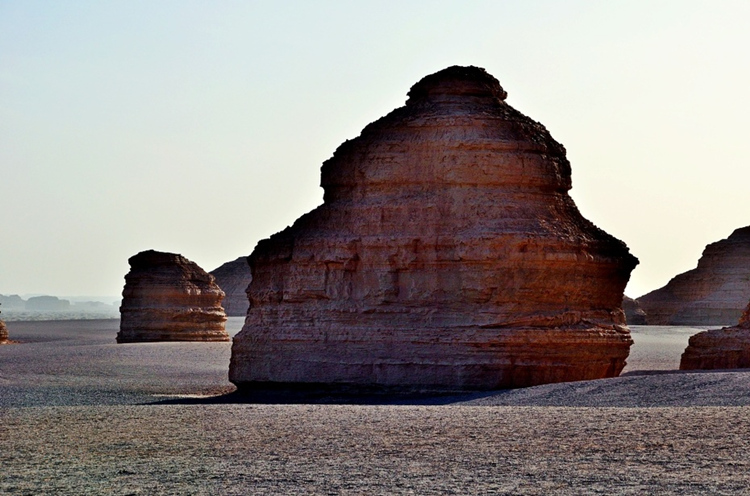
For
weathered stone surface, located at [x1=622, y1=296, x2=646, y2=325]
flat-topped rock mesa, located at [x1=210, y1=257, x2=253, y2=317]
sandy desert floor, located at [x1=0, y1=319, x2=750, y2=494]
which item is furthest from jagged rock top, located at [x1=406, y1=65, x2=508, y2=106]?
flat-topped rock mesa, located at [x1=210, y1=257, x2=253, y2=317]

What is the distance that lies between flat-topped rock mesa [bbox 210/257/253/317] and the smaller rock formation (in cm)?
A: 6651

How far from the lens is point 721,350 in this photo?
2642 centimetres

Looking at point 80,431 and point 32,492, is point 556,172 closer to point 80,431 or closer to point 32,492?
point 80,431

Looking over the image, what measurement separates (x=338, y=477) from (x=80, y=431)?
495 centimetres

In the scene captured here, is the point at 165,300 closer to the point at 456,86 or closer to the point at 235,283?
the point at 456,86

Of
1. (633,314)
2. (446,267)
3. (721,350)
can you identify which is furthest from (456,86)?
(633,314)

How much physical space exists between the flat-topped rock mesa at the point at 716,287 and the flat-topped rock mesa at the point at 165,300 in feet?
113

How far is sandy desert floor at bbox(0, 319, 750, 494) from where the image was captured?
38.3 ft

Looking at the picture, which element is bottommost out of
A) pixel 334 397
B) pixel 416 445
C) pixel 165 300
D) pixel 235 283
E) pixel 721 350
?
pixel 416 445

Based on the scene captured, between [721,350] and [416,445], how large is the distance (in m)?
14.1

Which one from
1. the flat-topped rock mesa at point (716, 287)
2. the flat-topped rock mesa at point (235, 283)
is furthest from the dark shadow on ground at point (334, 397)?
the flat-topped rock mesa at point (235, 283)

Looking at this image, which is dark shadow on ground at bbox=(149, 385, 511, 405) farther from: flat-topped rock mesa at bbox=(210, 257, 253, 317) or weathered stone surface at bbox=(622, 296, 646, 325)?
flat-topped rock mesa at bbox=(210, 257, 253, 317)

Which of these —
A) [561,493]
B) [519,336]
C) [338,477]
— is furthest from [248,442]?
[519,336]

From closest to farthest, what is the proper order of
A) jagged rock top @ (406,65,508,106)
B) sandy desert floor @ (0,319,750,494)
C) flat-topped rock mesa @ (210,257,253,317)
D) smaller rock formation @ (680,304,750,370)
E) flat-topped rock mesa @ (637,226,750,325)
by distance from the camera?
sandy desert floor @ (0,319,750,494), jagged rock top @ (406,65,508,106), smaller rock formation @ (680,304,750,370), flat-topped rock mesa @ (637,226,750,325), flat-topped rock mesa @ (210,257,253,317)
